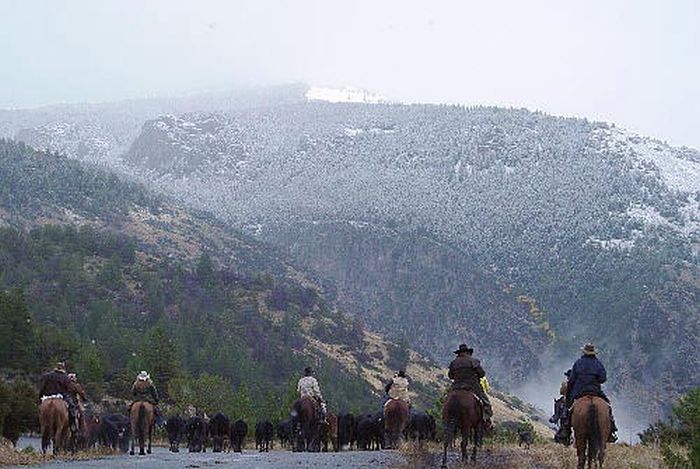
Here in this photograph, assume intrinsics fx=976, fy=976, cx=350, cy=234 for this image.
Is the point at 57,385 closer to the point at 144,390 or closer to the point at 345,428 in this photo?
the point at 144,390

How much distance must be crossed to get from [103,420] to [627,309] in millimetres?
169825

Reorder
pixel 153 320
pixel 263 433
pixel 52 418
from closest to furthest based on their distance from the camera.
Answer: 1. pixel 52 418
2. pixel 263 433
3. pixel 153 320

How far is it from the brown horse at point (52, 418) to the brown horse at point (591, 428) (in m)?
11.9

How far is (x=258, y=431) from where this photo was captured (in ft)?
142

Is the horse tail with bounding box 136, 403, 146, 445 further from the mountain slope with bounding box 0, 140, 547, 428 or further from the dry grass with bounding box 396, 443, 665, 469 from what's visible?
the mountain slope with bounding box 0, 140, 547, 428

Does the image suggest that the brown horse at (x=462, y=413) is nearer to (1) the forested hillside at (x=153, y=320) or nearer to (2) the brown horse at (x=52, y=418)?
(2) the brown horse at (x=52, y=418)

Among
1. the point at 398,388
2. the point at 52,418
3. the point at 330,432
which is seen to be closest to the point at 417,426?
the point at 330,432

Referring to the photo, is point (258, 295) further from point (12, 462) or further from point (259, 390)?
point (12, 462)

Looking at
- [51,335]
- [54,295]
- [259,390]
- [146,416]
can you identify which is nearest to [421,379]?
[259,390]

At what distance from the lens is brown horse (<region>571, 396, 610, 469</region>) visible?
18.1m

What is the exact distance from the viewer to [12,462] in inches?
765

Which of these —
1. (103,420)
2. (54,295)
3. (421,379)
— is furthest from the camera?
(421,379)

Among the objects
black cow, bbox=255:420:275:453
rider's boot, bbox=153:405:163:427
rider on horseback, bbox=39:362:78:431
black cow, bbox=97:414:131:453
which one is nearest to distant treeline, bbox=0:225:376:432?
black cow, bbox=255:420:275:453

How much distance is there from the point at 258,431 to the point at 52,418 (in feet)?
69.4
